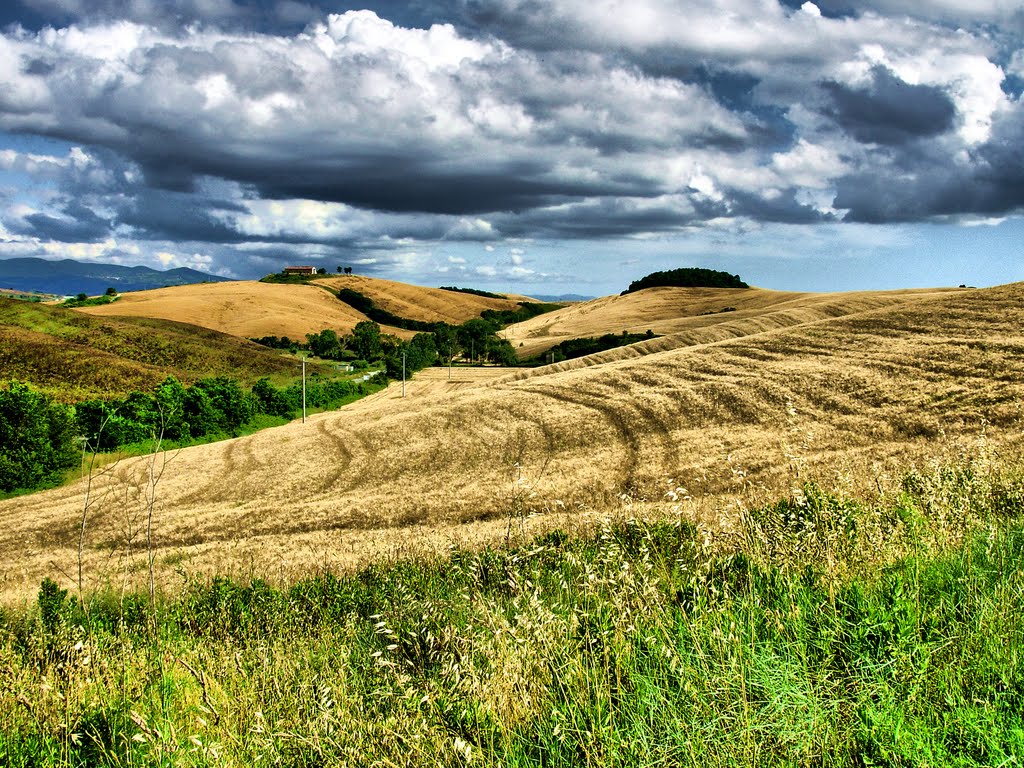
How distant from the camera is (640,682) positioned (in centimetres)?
397

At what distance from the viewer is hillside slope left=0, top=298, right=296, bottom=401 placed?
73.0 meters

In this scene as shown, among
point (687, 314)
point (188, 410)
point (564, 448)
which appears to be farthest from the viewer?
point (687, 314)

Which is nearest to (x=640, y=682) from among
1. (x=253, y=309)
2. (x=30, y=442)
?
(x=30, y=442)

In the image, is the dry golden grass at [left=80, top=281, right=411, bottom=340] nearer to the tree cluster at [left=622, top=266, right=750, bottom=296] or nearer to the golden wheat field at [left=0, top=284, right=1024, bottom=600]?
the tree cluster at [left=622, top=266, right=750, bottom=296]

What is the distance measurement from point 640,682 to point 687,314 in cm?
12090

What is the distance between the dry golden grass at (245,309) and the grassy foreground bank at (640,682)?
13628 centimetres

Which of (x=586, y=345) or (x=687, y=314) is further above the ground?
(x=687, y=314)

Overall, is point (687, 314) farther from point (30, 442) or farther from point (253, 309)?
point (30, 442)

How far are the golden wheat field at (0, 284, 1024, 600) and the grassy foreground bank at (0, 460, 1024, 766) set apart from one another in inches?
521

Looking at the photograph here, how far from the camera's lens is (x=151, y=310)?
13888 cm

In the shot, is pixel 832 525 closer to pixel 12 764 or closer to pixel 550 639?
pixel 550 639

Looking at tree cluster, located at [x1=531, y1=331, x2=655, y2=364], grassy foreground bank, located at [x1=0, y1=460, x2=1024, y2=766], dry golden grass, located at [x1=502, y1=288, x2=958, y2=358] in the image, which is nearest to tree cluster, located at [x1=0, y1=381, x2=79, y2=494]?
grassy foreground bank, located at [x1=0, y1=460, x2=1024, y2=766]

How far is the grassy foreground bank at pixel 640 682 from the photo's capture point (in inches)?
136

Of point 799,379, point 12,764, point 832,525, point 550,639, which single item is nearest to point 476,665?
point 550,639
